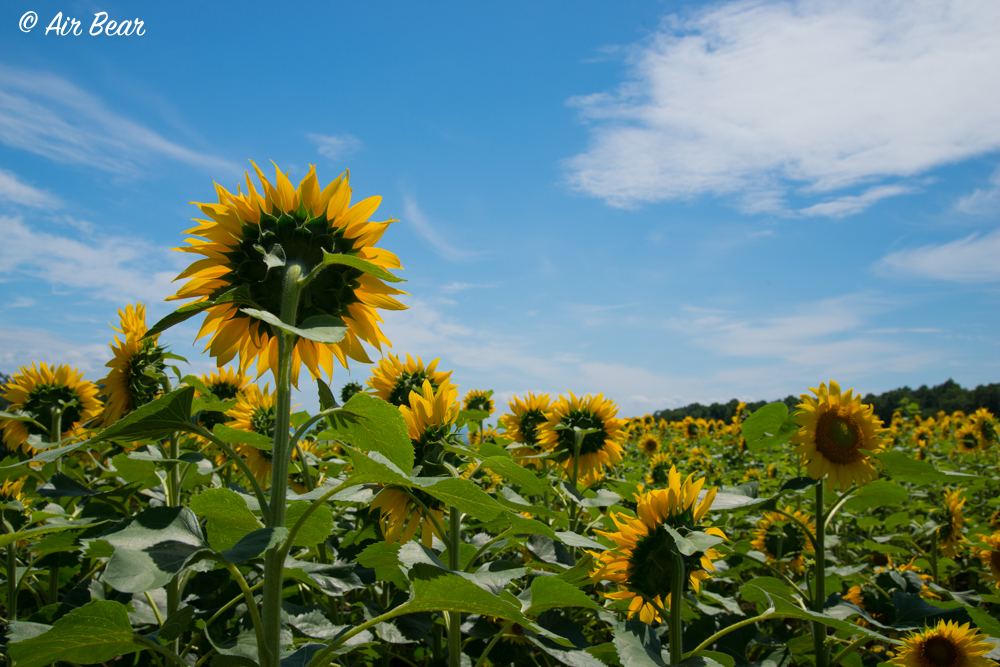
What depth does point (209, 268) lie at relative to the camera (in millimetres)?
1354

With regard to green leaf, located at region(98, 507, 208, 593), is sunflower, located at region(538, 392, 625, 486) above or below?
above

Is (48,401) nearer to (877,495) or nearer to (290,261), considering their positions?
(290,261)

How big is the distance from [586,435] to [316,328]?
107 inches

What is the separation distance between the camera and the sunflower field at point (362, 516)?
112 cm

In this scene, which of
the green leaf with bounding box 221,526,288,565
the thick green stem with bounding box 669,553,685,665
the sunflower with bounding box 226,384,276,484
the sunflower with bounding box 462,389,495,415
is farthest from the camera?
the sunflower with bounding box 462,389,495,415

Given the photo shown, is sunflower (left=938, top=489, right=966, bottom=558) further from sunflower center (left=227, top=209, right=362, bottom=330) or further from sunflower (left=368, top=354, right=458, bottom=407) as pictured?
sunflower center (left=227, top=209, right=362, bottom=330)

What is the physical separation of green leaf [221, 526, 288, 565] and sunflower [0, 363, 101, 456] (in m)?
3.23

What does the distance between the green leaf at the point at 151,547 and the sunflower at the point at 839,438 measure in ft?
8.36

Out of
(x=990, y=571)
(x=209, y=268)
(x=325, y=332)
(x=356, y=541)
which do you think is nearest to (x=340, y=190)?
(x=209, y=268)

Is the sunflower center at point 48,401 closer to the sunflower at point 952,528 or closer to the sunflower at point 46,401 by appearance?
Answer: the sunflower at point 46,401

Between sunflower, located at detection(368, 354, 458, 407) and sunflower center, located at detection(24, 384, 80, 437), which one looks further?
sunflower center, located at detection(24, 384, 80, 437)

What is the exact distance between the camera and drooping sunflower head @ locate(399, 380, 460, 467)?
2.00 meters

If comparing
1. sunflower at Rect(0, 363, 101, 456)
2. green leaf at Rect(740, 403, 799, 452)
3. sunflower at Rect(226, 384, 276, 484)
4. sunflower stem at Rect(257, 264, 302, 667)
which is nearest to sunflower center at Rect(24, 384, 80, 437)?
sunflower at Rect(0, 363, 101, 456)

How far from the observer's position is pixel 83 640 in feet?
3.54
